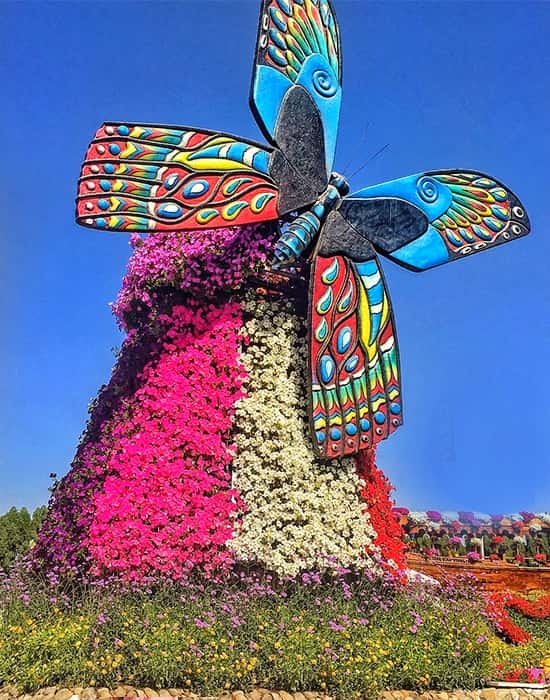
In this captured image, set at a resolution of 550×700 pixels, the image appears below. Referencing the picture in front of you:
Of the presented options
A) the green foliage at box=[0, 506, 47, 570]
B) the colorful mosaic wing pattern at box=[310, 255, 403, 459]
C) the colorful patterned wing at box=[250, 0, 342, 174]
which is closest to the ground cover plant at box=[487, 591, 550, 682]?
the colorful mosaic wing pattern at box=[310, 255, 403, 459]

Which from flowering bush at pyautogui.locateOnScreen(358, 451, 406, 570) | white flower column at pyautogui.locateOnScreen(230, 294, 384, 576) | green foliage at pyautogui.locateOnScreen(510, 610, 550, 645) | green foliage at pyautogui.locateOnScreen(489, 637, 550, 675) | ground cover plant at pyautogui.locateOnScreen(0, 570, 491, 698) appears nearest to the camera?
ground cover plant at pyautogui.locateOnScreen(0, 570, 491, 698)

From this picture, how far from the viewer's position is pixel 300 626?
5.66 meters

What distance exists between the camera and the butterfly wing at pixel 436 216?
25.2 ft

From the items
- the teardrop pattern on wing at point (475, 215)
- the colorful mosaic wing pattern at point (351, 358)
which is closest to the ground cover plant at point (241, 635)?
the colorful mosaic wing pattern at point (351, 358)

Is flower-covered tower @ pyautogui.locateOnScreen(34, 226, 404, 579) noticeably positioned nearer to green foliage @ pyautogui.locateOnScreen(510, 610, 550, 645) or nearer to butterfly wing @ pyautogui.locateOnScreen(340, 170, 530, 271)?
butterfly wing @ pyautogui.locateOnScreen(340, 170, 530, 271)

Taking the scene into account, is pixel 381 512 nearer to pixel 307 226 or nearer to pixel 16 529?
pixel 307 226

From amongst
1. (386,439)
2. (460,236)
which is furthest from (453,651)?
(460,236)

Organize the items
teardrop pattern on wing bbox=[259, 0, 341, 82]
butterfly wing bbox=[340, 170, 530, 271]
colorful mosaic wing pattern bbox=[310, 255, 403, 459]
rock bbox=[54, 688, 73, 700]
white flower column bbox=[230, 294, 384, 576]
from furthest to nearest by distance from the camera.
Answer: butterfly wing bbox=[340, 170, 530, 271]
teardrop pattern on wing bbox=[259, 0, 341, 82]
colorful mosaic wing pattern bbox=[310, 255, 403, 459]
white flower column bbox=[230, 294, 384, 576]
rock bbox=[54, 688, 73, 700]

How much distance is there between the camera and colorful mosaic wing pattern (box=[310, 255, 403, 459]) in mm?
6938

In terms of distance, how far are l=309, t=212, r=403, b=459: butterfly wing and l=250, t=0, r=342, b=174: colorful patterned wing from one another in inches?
41.7

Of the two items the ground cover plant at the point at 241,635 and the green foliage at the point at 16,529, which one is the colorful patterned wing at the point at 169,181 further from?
the green foliage at the point at 16,529

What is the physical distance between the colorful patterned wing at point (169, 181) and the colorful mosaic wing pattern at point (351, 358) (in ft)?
3.35

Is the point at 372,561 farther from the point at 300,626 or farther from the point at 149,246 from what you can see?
the point at 149,246

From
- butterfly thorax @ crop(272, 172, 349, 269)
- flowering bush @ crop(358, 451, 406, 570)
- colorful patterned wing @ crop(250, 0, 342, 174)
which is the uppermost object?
colorful patterned wing @ crop(250, 0, 342, 174)
